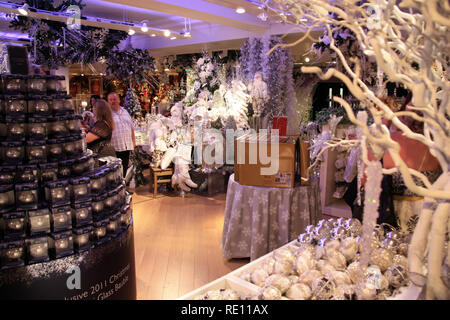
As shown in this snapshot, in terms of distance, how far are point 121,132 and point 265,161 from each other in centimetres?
284

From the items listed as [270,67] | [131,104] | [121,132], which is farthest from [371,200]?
[131,104]

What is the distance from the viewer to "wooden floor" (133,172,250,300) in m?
3.15

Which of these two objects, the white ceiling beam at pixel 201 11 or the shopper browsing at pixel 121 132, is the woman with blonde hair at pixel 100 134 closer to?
the shopper browsing at pixel 121 132

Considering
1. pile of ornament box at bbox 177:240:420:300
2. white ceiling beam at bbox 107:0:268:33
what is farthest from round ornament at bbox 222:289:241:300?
white ceiling beam at bbox 107:0:268:33

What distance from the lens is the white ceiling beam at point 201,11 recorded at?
5259 millimetres

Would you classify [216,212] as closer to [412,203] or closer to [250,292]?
[412,203]

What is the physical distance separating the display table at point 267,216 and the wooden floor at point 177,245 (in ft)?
0.98

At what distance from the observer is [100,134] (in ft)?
14.3

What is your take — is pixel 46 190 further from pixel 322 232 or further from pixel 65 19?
pixel 65 19

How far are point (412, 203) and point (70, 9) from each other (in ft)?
18.7

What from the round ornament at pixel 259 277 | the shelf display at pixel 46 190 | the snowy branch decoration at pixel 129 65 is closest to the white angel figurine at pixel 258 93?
the snowy branch decoration at pixel 129 65
